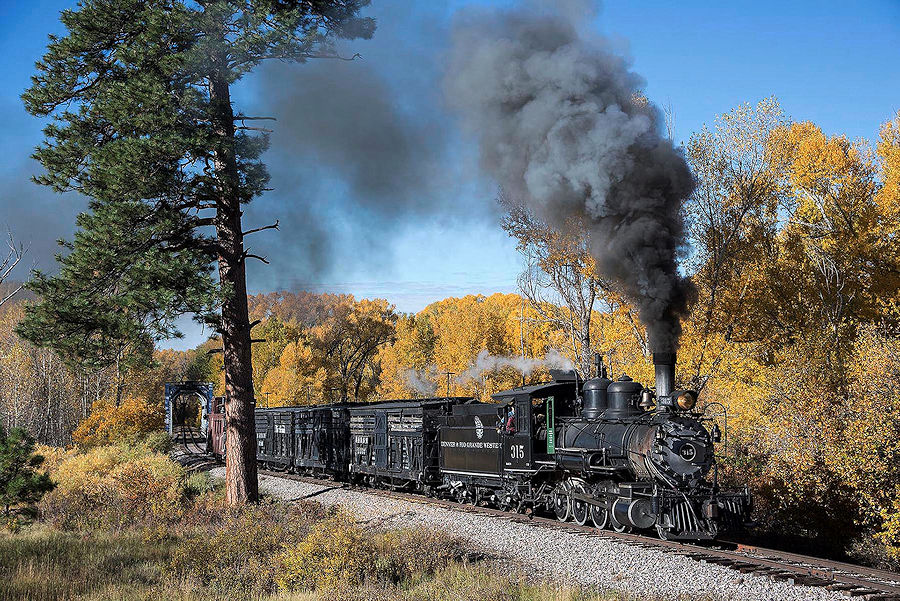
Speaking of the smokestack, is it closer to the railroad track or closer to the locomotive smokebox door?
the railroad track

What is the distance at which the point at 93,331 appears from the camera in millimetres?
12773

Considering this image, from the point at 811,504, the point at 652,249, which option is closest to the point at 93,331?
the point at 652,249

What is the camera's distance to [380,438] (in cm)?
2053

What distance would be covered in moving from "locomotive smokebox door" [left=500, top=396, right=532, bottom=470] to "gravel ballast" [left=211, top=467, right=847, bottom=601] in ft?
4.21

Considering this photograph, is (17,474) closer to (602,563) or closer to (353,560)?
(353,560)

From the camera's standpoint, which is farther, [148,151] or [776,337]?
[776,337]

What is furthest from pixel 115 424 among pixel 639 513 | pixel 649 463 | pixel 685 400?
pixel 685 400

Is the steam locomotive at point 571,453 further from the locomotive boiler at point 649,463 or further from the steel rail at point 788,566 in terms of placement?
the steel rail at point 788,566

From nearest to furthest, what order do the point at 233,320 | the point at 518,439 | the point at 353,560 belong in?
the point at 353,560
the point at 518,439
the point at 233,320

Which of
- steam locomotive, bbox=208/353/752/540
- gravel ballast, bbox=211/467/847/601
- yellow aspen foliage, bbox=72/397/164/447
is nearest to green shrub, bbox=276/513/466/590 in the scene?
gravel ballast, bbox=211/467/847/601

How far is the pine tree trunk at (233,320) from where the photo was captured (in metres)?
14.0

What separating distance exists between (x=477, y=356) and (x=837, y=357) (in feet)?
64.2

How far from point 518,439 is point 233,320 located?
6.89 m

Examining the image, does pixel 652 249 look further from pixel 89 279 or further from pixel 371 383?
pixel 371 383
